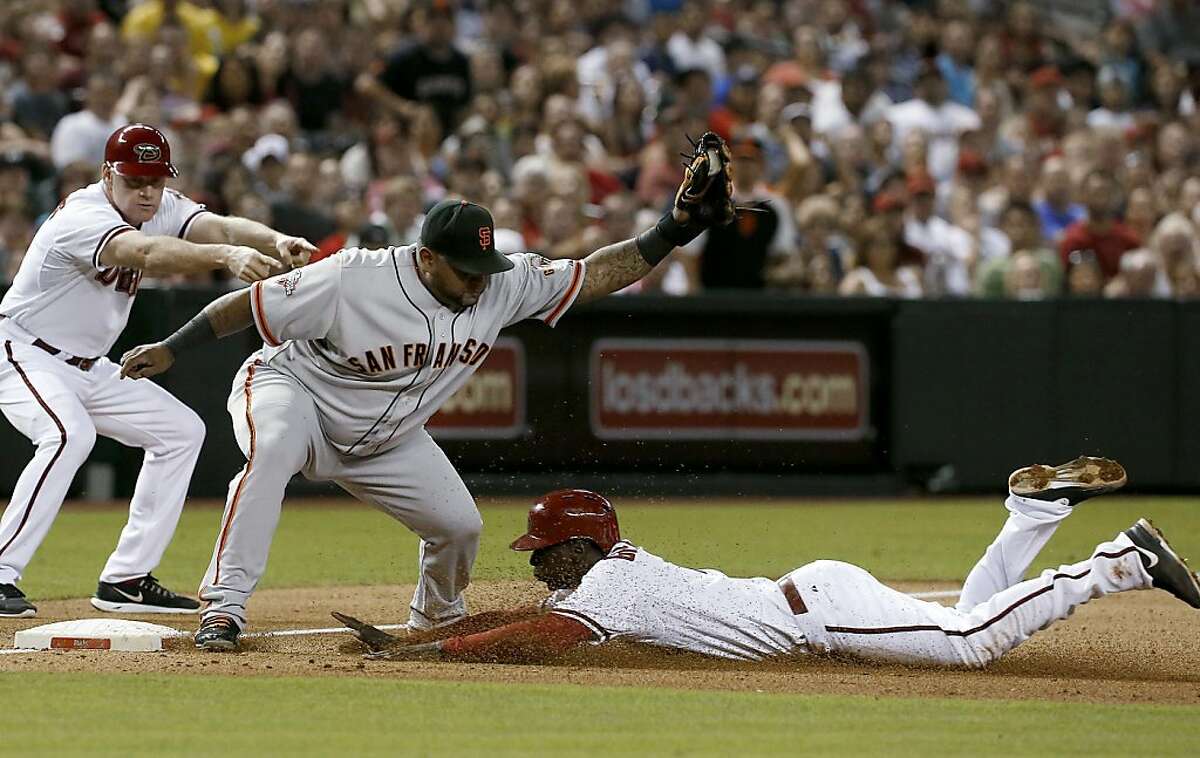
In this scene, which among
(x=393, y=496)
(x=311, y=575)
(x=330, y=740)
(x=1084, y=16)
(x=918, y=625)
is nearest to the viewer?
(x=330, y=740)

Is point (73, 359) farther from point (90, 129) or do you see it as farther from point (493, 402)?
point (90, 129)

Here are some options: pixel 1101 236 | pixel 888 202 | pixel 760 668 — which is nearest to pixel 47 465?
pixel 760 668

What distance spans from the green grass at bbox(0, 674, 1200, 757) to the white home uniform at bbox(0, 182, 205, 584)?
2.00 meters

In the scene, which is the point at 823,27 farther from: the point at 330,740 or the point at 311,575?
the point at 330,740

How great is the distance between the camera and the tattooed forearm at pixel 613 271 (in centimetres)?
798

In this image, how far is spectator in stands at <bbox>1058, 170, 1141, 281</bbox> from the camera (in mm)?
16188

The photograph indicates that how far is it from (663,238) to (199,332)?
6.34ft

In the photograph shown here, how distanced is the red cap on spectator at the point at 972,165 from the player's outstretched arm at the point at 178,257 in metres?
10.7

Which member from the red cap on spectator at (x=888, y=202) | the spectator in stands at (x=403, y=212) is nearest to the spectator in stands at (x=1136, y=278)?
the red cap on spectator at (x=888, y=202)

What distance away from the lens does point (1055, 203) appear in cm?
1752

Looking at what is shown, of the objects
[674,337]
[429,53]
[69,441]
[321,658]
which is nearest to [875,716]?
[321,658]

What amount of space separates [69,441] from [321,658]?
80.2 inches

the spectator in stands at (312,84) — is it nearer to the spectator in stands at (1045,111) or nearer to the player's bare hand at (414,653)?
the spectator in stands at (1045,111)

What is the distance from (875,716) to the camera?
244 inches
